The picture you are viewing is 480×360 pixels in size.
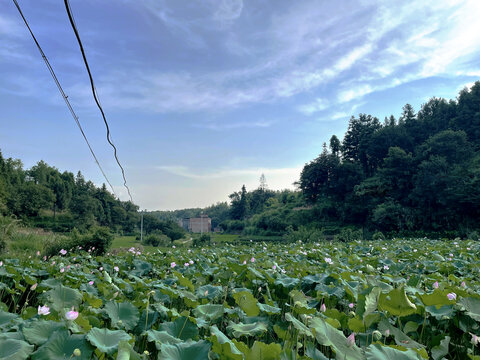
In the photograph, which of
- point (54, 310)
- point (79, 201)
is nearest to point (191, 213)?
point (79, 201)

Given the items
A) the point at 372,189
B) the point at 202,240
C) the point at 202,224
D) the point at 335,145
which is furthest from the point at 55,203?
the point at 372,189

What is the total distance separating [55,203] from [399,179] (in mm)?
49434

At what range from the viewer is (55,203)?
165 ft

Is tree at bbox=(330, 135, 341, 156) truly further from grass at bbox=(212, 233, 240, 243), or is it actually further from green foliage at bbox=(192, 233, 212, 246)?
green foliage at bbox=(192, 233, 212, 246)

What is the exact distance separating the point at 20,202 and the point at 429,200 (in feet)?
158

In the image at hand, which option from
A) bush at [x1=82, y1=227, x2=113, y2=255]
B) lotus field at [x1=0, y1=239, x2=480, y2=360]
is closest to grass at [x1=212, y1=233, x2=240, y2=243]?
bush at [x1=82, y1=227, x2=113, y2=255]

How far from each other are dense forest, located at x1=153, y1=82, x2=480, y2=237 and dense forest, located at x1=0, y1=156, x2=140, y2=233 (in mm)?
19536

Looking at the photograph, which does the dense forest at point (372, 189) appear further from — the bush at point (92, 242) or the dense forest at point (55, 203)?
the bush at point (92, 242)

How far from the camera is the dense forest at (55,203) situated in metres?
41.8

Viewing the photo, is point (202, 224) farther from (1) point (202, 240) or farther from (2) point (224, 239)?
(1) point (202, 240)

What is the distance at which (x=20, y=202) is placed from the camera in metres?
41.8

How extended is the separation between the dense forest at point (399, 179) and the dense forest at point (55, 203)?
19.5 metres

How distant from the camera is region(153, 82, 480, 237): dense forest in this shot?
2642cm

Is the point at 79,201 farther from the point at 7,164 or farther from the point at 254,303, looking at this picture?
the point at 254,303
